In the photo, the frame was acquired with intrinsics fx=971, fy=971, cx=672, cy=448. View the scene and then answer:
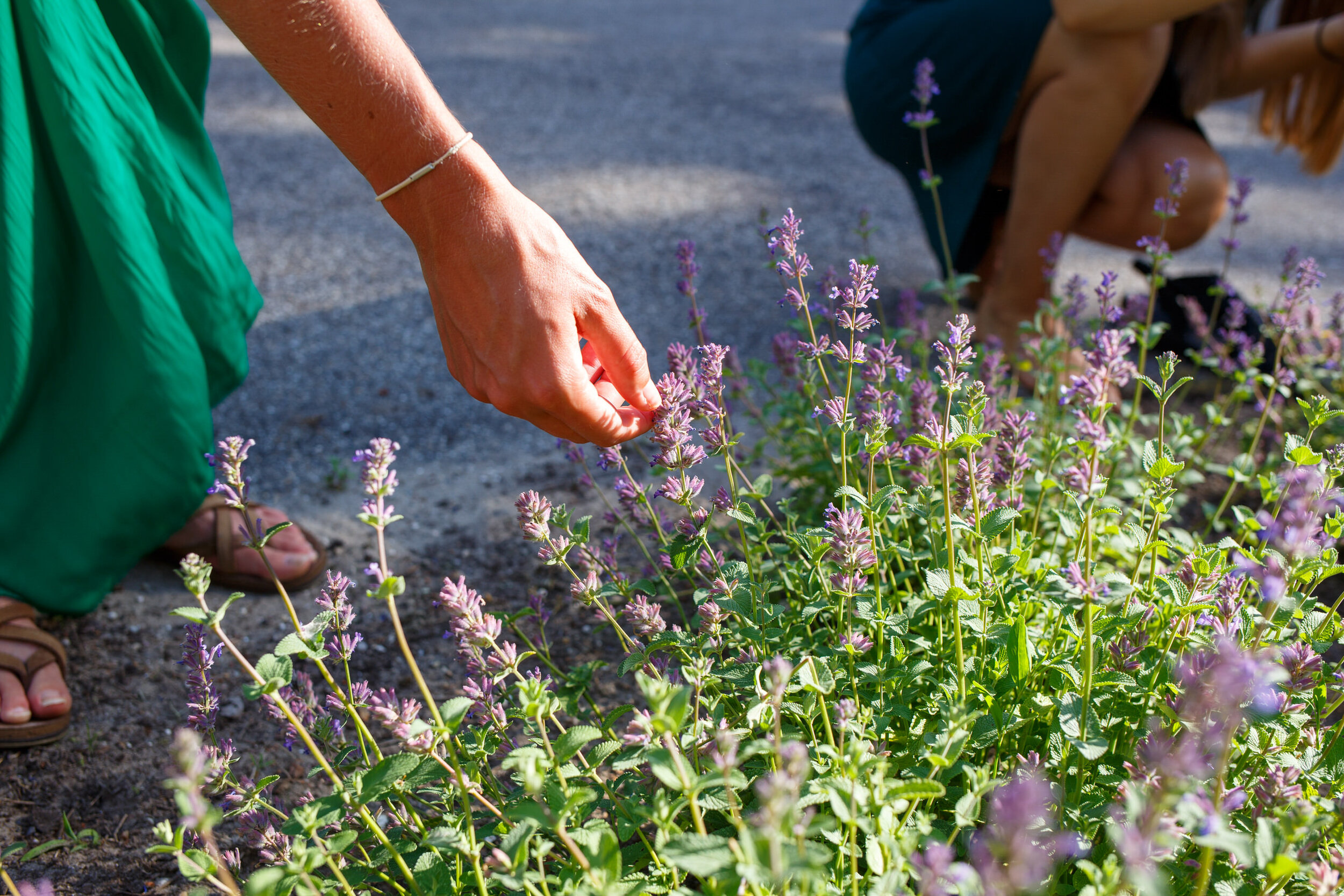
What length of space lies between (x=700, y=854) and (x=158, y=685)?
5.15ft

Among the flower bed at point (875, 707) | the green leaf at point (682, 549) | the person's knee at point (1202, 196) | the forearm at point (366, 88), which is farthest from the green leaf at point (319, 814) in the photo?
the person's knee at point (1202, 196)

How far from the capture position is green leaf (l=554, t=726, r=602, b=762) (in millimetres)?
1106

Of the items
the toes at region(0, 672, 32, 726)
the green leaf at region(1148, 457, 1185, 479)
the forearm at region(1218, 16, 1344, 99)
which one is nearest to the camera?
the green leaf at region(1148, 457, 1185, 479)

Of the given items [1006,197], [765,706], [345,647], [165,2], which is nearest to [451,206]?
[345,647]

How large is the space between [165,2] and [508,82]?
5075 millimetres

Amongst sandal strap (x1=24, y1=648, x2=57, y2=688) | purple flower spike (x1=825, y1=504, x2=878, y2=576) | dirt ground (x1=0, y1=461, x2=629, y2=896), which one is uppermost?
purple flower spike (x1=825, y1=504, x2=878, y2=576)

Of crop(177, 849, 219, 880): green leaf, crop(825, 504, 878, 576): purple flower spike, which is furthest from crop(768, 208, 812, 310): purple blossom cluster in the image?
crop(177, 849, 219, 880): green leaf

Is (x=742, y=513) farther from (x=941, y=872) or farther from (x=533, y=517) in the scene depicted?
(x=941, y=872)

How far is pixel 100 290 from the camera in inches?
78.3

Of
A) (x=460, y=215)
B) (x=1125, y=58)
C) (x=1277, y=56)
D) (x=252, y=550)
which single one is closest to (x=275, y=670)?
(x=460, y=215)

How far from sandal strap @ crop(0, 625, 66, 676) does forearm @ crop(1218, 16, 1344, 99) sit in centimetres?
371

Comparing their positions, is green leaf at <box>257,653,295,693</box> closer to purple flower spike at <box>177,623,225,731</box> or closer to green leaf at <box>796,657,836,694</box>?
purple flower spike at <box>177,623,225,731</box>

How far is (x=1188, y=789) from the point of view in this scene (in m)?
0.97

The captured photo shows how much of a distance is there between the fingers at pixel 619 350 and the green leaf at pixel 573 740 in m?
0.48
